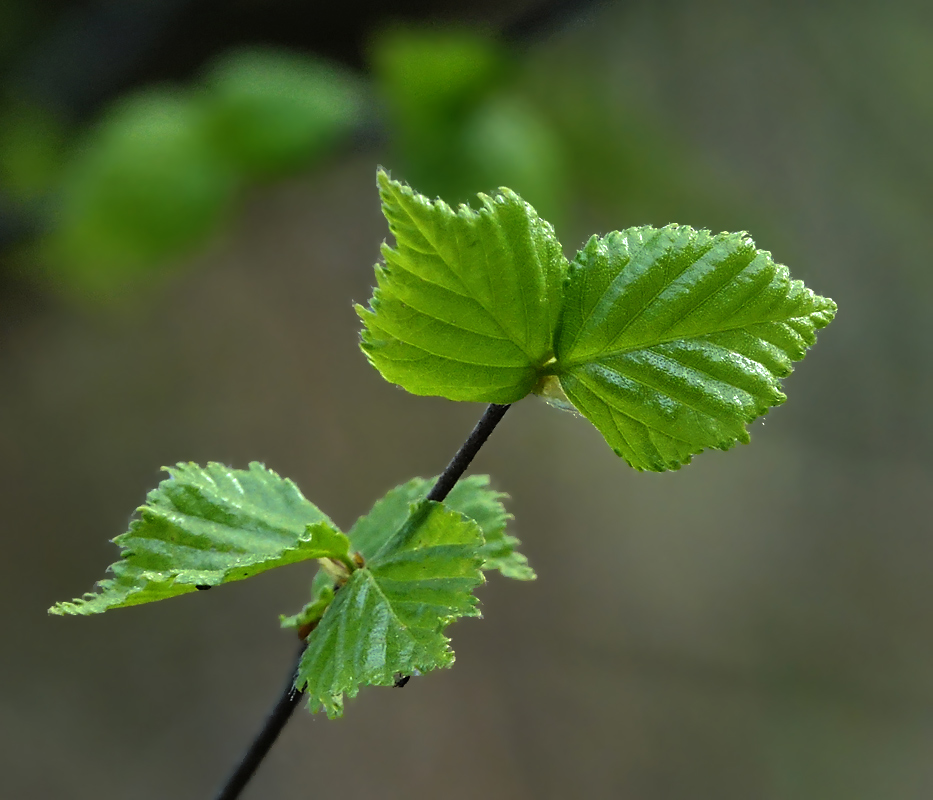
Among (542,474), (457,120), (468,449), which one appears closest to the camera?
(468,449)

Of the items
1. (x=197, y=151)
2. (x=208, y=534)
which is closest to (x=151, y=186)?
(x=197, y=151)

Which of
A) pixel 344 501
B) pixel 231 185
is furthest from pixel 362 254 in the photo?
pixel 231 185

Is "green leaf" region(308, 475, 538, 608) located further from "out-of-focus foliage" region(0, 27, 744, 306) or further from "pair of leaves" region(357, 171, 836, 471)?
"out-of-focus foliage" region(0, 27, 744, 306)

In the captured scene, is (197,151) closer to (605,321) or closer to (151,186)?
(151,186)

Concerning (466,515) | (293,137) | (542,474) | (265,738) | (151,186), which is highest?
(542,474)

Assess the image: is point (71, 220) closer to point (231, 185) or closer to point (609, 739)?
point (231, 185)

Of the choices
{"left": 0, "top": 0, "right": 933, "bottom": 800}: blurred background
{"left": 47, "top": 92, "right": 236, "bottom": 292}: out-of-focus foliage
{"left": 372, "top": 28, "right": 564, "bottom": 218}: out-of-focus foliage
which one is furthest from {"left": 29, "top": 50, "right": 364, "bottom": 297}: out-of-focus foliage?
{"left": 0, "top": 0, "right": 933, "bottom": 800}: blurred background
